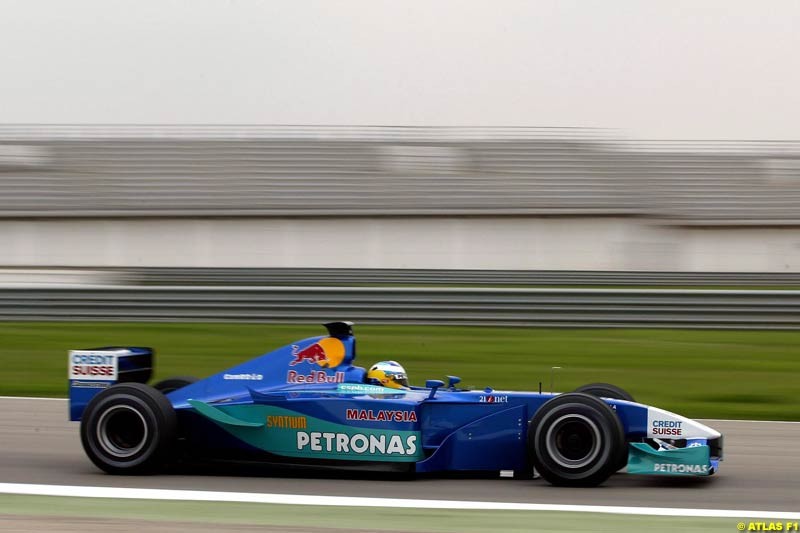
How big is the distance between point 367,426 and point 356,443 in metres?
0.12

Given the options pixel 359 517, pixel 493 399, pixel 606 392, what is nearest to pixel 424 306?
pixel 606 392

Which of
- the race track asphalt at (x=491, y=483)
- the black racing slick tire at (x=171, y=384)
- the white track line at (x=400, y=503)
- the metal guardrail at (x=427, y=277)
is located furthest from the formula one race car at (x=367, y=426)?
the metal guardrail at (x=427, y=277)

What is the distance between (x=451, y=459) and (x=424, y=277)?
16.7 m

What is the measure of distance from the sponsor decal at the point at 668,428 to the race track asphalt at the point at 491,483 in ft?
1.01

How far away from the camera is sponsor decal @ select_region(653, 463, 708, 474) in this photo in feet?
18.7

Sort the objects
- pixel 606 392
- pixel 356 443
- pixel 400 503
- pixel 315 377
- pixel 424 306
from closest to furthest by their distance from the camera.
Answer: pixel 400 503 < pixel 356 443 < pixel 315 377 < pixel 606 392 < pixel 424 306

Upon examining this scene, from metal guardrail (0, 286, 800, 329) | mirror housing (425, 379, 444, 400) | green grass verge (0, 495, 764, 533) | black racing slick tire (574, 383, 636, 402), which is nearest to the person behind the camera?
green grass verge (0, 495, 764, 533)

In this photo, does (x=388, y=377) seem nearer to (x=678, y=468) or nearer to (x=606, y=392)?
(x=606, y=392)

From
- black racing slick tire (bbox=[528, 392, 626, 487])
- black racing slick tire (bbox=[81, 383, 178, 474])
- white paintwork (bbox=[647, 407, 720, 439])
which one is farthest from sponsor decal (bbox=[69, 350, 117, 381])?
white paintwork (bbox=[647, 407, 720, 439])

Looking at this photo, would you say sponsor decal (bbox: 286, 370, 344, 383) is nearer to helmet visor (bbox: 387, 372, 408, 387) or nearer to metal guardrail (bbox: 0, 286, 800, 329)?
helmet visor (bbox: 387, 372, 408, 387)

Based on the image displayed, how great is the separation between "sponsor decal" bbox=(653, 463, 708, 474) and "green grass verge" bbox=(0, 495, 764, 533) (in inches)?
45.4

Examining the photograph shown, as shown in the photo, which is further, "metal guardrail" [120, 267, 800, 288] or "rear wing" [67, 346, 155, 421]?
"metal guardrail" [120, 267, 800, 288]

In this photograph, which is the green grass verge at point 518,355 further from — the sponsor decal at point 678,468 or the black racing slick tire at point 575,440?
the black racing slick tire at point 575,440

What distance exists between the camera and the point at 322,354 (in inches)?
248
